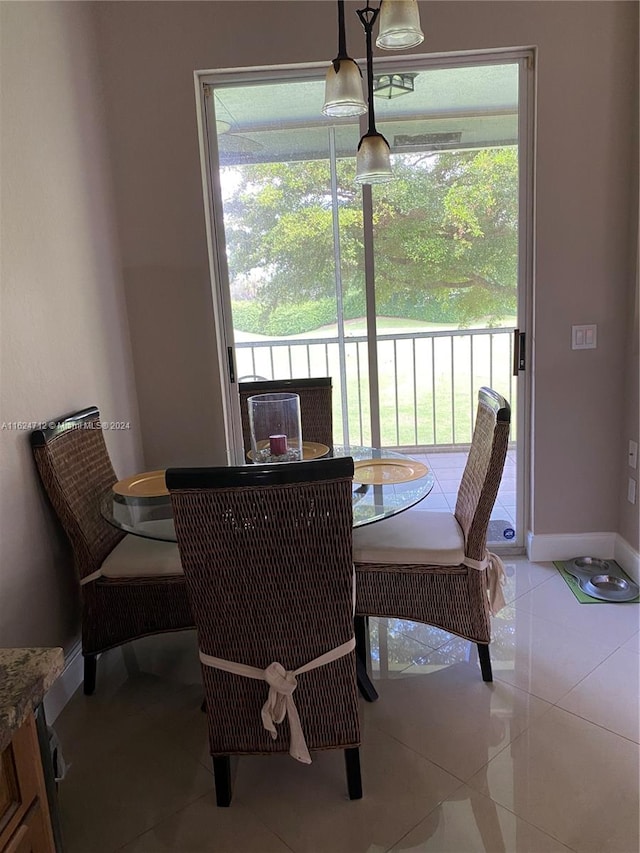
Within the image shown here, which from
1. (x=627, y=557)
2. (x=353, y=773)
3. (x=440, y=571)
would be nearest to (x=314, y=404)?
(x=440, y=571)

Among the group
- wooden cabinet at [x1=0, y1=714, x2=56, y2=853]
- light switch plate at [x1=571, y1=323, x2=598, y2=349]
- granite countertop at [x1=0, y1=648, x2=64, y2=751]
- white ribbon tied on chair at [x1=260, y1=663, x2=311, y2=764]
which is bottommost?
white ribbon tied on chair at [x1=260, y1=663, x2=311, y2=764]

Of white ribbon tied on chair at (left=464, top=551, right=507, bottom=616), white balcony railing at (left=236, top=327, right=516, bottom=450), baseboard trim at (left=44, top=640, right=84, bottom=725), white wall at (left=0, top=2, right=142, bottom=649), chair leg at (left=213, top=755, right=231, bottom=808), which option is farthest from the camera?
white balcony railing at (left=236, top=327, right=516, bottom=450)

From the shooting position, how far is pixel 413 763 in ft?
5.56

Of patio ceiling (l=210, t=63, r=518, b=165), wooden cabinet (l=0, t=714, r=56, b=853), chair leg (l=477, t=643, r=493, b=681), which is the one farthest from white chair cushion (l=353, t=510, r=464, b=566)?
patio ceiling (l=210, t=63, r=518, b=165)

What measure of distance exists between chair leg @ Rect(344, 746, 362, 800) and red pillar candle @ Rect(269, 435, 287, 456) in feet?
3.06

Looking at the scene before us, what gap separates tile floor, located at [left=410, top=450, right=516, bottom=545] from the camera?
3.29 m

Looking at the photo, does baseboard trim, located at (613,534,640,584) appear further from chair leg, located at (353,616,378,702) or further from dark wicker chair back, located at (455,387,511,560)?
chair leg, located at (353,616,378,702)

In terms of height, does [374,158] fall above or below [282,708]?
above

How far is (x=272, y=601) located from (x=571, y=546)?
202 centimetres

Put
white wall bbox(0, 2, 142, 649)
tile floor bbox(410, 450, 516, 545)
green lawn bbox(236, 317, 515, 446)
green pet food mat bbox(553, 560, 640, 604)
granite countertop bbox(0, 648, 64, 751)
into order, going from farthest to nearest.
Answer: green lawn bbox(236, 317, 515, 446)
tile floor bbox(410, 450, 516, 545)
green pet food mat bbox(553, 560, 640, 604)
white wall bbox(0, 2, 142, 649)
granite countertop bbox(0, 648, 64, 751)

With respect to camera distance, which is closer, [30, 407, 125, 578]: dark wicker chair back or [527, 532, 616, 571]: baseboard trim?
[30, 407, 125, 578]: dark wicker chair back

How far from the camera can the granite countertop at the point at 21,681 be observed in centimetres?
80

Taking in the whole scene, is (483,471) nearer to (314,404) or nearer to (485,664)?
(485,664)

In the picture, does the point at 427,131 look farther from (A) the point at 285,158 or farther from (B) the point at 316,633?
(B) the point at 316,633
